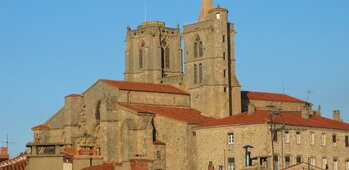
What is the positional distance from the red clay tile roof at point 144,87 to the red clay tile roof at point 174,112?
202cm

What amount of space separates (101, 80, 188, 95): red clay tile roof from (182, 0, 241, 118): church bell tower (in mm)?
2008

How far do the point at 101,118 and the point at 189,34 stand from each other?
50.9 feet

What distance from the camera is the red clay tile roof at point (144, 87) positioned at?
344 feet

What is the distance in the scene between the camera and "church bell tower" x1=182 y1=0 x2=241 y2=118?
343 ft

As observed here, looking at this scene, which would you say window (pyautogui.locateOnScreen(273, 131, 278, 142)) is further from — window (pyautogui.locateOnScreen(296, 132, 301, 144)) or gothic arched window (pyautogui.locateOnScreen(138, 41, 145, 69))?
gothic arched window (pyautogui.locateOnScreen(138, 41, 145, 69))

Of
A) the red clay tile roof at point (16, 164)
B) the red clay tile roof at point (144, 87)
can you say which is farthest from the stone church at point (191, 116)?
the red clay tile roof at point (16, 164)

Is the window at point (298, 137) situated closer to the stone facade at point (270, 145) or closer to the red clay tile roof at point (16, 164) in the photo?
the stone facade at point (270, 145)

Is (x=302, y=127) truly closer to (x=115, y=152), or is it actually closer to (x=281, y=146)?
(x=281, y=146)

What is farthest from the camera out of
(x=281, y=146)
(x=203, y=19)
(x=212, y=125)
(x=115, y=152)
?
(x=203, y=19)

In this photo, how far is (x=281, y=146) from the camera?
86438 mm

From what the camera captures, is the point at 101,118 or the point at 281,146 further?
the point at 101,118

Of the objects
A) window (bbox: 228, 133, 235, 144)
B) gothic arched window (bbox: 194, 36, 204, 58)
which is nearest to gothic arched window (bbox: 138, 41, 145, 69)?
gothic arched window (bbox: 194, 36, 204, 58)

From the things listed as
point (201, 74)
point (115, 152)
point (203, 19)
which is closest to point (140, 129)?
point (115, 152)

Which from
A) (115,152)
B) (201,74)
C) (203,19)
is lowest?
(115,152)
